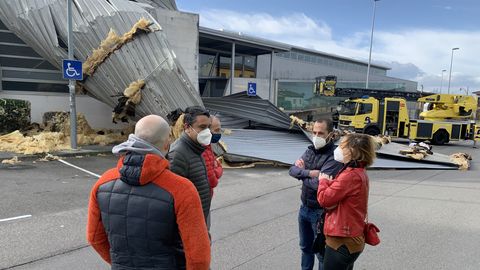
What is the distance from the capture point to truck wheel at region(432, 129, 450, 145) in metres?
21.0

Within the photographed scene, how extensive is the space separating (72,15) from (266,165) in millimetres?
7428

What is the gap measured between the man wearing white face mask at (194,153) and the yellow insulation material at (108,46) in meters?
9.38

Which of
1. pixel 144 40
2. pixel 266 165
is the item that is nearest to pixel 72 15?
pixel 144 40

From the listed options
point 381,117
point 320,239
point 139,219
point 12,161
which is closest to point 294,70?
point 381,117

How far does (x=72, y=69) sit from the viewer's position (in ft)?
35.3

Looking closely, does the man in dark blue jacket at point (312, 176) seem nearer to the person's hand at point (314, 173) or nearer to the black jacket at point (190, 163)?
the person's hand at point (314, 173)

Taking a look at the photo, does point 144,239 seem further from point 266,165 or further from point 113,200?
point 266,165

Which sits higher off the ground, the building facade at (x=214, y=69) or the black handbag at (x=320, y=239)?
the building facade at (x=214, y=69)

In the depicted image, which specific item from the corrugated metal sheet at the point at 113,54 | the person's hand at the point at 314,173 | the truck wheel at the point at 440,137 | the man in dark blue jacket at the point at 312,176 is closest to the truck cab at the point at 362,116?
the truck wheel at the point at 440,137

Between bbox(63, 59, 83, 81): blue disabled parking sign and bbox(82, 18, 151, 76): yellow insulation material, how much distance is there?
0.72 meters

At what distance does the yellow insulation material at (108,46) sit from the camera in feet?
37.5

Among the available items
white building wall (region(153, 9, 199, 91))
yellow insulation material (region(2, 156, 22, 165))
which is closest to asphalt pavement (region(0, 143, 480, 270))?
yellow insulation material (region(2, 156, 22, 165))

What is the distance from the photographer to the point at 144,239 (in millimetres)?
1840

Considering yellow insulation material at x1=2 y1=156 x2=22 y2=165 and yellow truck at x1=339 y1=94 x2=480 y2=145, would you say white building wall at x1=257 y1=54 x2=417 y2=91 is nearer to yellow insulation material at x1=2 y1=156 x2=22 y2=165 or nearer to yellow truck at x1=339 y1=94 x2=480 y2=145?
yellow truck at x1=339 y1=94 x2=480 y2=145
